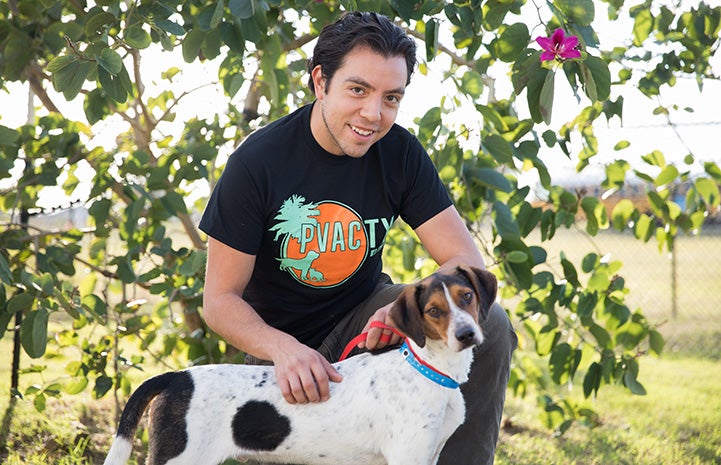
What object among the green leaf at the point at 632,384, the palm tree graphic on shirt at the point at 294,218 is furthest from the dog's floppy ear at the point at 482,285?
the green leaf at the point at 632,384

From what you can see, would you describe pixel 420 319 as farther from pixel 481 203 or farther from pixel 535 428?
pixel 535 428

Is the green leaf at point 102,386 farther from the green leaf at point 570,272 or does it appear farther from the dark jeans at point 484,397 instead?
the green leaf at point 570,272

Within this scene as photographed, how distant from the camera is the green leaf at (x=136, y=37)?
261cm

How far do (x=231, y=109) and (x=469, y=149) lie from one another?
4.32ft

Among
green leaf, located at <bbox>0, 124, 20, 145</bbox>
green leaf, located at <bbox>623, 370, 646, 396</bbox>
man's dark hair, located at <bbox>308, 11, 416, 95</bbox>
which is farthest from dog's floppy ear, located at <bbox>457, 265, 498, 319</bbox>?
green leaf, located at <bbox>0, 124, 20, 145</bbox>

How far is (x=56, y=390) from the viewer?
3.47m

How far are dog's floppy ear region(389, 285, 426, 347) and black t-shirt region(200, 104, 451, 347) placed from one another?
491mm

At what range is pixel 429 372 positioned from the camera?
2.32 metres

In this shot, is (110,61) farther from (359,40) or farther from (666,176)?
(666,176)

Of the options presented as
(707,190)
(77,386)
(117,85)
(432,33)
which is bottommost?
(77,386)

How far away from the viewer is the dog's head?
2.21 m

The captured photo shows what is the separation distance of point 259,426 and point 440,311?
1.97ft

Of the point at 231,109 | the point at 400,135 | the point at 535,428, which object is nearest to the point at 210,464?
the point at 400,135

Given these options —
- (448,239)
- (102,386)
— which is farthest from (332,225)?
(102,386)
